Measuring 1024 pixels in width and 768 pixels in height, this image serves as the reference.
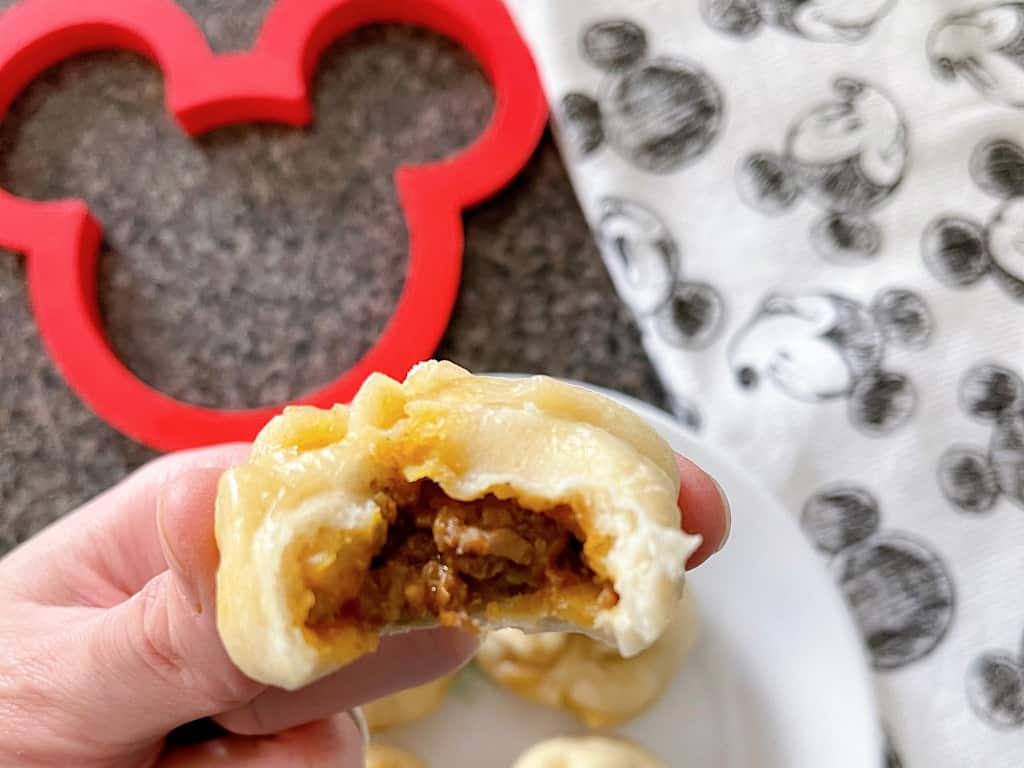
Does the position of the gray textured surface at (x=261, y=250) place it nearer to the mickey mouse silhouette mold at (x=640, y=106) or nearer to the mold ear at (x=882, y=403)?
the mickey mouse silhouette mold at (x=640, y=106)

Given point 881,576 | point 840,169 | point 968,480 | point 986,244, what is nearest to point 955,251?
point 986,244

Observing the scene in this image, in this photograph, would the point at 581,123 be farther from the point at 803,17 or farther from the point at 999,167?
the point at 999,167

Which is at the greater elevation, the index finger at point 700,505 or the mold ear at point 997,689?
the index finger at point 700,505

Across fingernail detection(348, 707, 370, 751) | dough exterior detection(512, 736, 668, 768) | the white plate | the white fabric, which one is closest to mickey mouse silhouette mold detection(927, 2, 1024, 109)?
the white fabric

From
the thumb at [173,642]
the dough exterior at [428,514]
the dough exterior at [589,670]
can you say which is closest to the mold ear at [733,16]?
the dough exterior at [589,670]

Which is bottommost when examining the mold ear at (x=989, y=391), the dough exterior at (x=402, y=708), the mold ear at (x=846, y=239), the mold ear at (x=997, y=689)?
the mold ear at (x=997, y=689)

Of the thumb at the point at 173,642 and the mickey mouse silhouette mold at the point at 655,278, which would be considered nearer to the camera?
the thumb at the point at 173,642

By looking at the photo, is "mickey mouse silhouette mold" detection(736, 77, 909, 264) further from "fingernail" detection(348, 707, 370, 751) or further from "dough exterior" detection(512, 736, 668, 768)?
"fingernail" detection(348, 707, 370, 751)

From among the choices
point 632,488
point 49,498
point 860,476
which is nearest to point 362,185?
point 49,498
